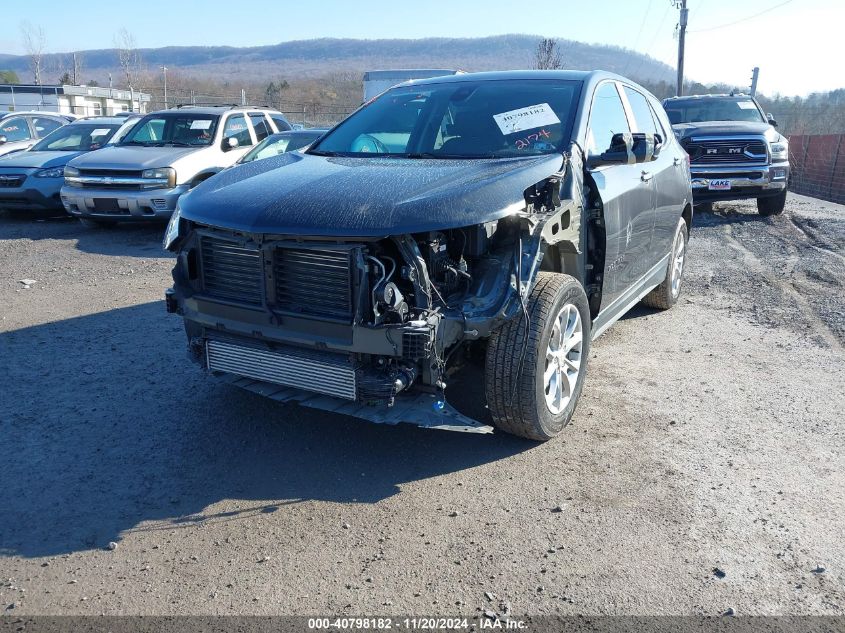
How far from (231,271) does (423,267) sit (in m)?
1.06

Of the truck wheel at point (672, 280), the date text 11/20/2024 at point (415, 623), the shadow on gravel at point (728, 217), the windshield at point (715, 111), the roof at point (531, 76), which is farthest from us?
the windshield at point (715, 111)

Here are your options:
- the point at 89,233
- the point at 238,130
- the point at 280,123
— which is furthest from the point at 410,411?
the point at 280,123

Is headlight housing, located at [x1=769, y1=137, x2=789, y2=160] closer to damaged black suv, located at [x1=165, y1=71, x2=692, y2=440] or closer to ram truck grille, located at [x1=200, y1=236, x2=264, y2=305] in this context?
damaged black suv, located at [x1=165, y1=71, x2=692, y2=440]

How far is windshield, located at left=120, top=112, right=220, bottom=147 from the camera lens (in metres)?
11.0

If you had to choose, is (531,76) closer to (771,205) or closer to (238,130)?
(238,130)

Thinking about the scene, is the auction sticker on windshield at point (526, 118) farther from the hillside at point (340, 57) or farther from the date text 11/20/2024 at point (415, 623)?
the hillside at point (340, 57)

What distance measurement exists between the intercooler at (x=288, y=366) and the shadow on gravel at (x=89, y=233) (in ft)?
18.7

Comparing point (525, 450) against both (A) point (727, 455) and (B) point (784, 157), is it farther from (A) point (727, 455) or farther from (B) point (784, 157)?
(B) point (784, 157)

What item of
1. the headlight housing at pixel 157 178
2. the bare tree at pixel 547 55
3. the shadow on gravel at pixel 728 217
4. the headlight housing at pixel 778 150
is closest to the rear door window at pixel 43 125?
the headlight housing at pixel 157 178

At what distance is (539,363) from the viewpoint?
12.1 ft

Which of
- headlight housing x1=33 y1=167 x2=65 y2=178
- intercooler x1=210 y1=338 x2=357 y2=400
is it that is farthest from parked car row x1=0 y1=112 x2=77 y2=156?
intercooler x1=210 y1=338 x2=357 y2=400

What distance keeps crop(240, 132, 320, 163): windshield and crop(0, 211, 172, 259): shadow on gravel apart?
69.2 inches

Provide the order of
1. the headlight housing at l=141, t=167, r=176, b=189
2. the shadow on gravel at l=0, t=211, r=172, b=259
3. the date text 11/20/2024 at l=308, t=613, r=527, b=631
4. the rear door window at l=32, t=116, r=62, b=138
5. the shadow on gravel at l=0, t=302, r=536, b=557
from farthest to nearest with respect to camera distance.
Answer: the rear door window at l=32, t=116, r=62, b=138 → the headlight housing at l=141, t=167, r=176, b=189 → the shadow on gravel at l=0, t=211, r=172, b=259 → the shadow on gravel at l=0, t=302, r=536, b=557 → the date text 11/20/2024 at l=308, t=613, r=527, b=631

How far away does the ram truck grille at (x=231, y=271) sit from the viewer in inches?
145
